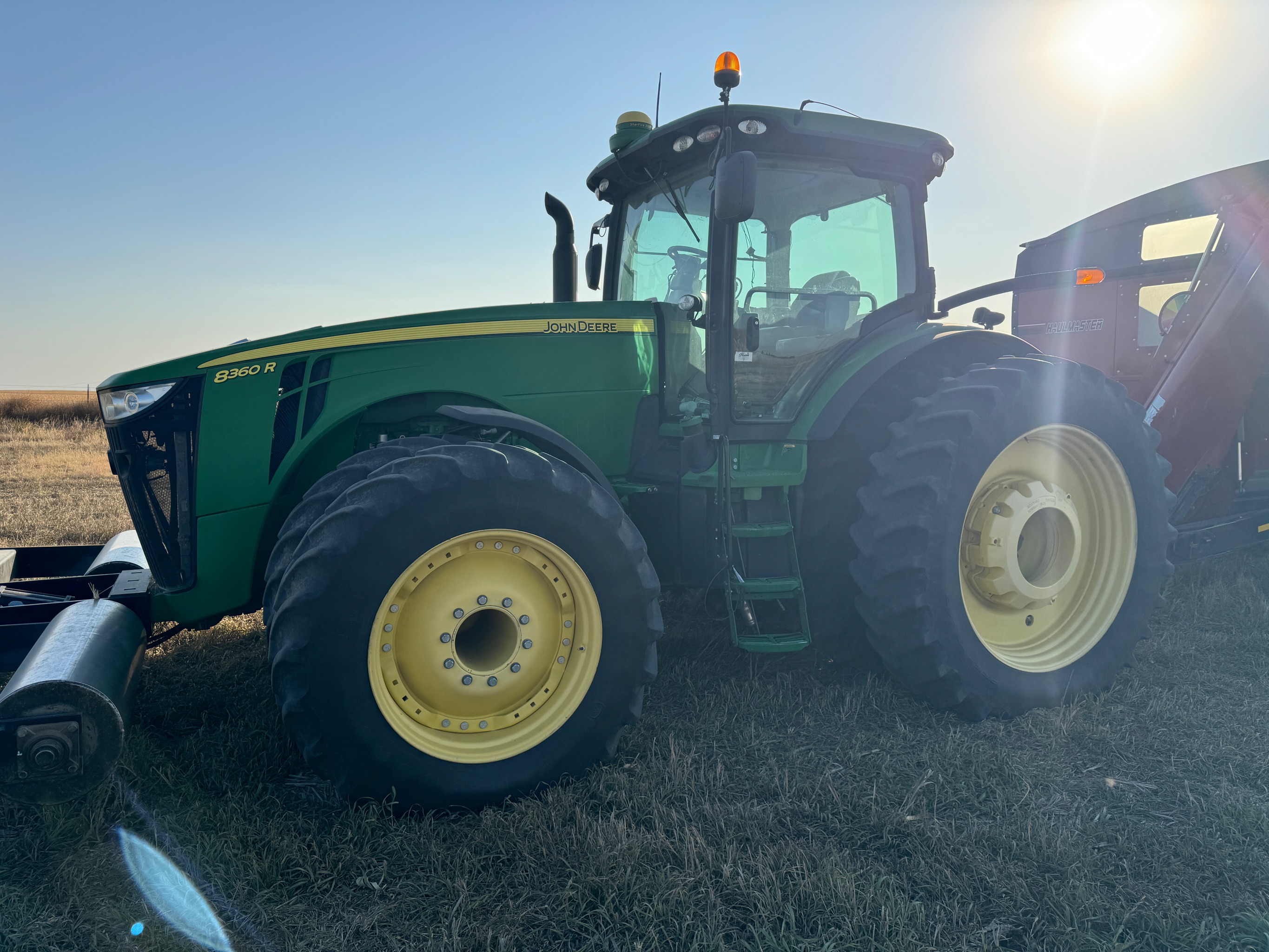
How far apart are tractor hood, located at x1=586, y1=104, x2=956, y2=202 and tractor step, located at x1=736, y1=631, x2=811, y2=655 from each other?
1.98 metres

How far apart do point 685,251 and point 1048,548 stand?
6.87ft

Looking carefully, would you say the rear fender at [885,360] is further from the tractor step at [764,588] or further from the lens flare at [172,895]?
the lens flare at [172,895]

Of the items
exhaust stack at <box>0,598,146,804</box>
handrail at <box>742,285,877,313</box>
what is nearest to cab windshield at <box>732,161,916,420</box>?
handrail at <box>742,285,877,313</box>

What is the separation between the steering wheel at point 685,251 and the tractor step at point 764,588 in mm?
1396

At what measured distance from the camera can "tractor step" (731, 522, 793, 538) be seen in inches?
131

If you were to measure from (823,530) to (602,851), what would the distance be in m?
1.74

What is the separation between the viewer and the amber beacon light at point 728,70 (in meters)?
3.12

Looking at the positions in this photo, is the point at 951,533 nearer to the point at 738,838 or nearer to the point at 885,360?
the point at 885,360

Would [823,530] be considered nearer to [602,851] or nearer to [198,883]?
[602,851]

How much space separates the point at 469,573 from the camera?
8.77 feet

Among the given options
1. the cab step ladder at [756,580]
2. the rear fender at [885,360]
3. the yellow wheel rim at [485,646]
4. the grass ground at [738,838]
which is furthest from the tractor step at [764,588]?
the yellow wheel rim at [485,646]

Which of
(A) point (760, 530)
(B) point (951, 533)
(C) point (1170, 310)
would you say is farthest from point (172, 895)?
(C) point (1170, 310)

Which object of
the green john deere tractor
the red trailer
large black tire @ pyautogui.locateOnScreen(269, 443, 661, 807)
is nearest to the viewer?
large black tire @ pyautogui.locateOnScreen(269, 443, 661, 807)

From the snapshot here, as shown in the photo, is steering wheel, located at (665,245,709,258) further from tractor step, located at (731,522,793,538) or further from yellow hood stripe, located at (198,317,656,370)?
tractor step, located at (731,522,793,538)
